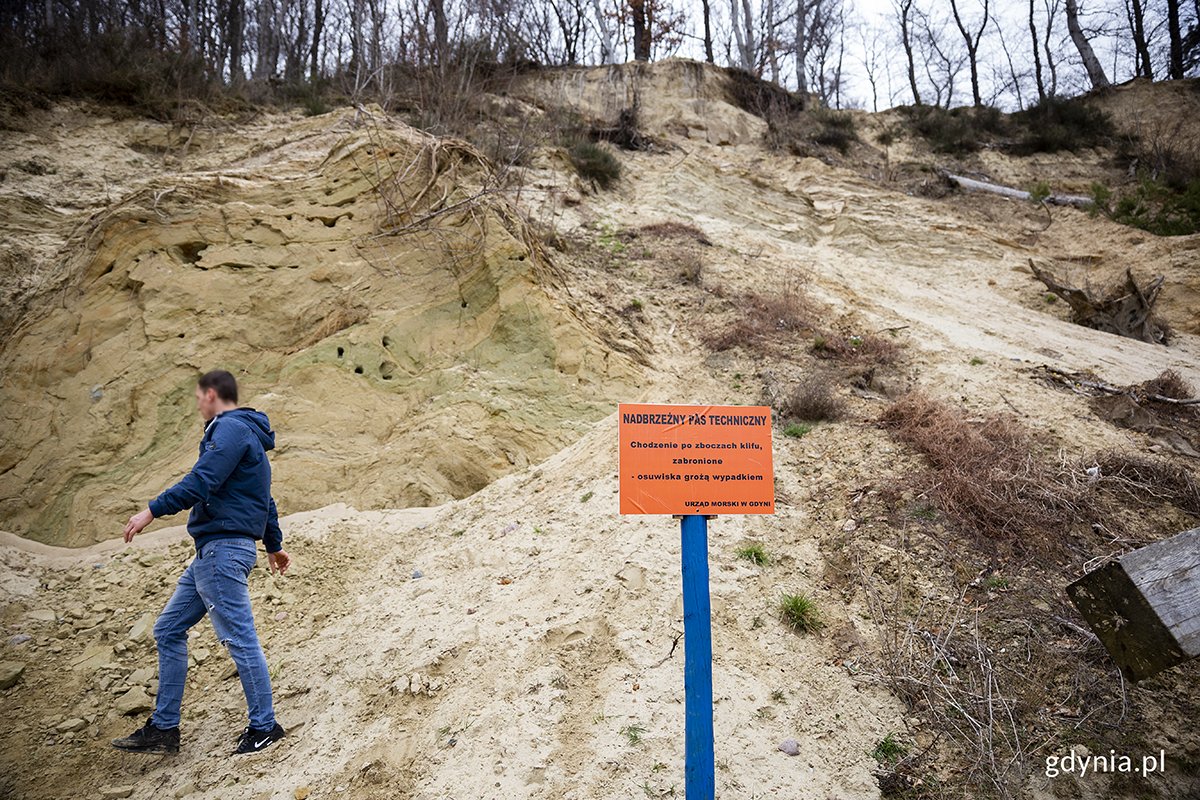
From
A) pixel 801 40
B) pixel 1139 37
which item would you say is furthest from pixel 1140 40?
pixel 801 40

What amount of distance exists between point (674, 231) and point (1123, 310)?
22.7ft

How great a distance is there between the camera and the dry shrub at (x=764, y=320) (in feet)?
24.3

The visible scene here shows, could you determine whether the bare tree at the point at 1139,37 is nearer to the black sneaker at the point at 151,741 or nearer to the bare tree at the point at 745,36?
the bare tree at the point at 745,36

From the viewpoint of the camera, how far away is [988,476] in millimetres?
4590

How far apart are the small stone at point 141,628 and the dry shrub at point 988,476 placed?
226 inches

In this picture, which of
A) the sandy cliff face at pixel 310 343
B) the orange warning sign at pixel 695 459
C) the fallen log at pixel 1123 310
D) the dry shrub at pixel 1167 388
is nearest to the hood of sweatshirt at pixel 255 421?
the sandy cliff face at pixel 310 343

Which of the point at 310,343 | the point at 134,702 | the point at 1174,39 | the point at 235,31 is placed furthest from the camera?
the point at 1174,39

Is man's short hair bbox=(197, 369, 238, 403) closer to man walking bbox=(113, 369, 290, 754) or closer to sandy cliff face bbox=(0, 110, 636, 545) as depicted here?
man walking bbox=(113, 369, 290, 754)

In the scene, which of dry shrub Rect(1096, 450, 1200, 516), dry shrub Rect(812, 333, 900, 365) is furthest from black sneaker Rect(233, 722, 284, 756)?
dry shrub Rect(812, 333, 900, 365)

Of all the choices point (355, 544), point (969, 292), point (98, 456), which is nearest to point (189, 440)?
point (98, 456)

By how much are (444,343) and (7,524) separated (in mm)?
4019

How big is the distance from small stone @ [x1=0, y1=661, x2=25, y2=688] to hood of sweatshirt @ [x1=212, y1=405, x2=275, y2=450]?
7.77 ft

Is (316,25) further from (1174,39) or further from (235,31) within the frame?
(1174,39)

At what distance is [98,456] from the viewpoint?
18.3 feet
